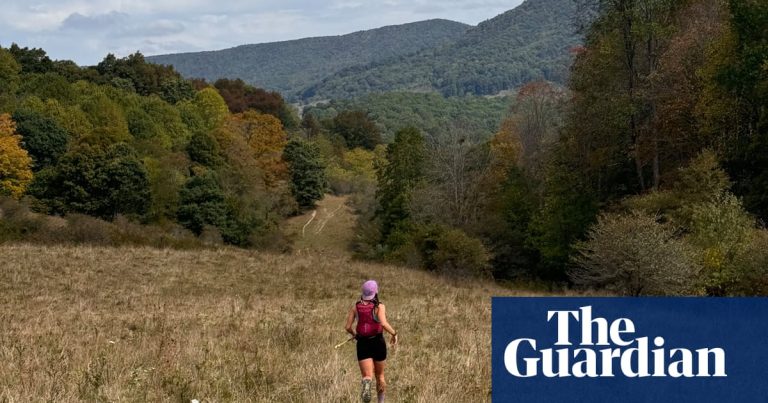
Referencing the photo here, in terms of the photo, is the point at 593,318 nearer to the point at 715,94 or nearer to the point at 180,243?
the point at 715,94

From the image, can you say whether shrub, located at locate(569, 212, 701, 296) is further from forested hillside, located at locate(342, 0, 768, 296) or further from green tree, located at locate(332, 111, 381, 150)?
green tree, located at locate(332, 111, 381, 150)

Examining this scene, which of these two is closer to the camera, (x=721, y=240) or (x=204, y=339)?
(x=204, y=339)

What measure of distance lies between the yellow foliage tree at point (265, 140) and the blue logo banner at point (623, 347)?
243 ft

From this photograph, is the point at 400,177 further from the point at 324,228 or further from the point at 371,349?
the point at 371,349

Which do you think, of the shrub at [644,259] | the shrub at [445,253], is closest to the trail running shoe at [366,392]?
the shrub at [644,259]

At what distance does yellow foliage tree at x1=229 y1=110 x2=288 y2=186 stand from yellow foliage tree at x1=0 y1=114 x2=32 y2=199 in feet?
84.1

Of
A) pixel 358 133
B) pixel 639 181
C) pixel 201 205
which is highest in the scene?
pixel 358 133

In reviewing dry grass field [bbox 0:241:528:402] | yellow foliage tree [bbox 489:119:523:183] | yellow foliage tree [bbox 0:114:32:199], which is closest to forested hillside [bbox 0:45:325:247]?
yellow foliage tree [bbox 0:114:32:199]

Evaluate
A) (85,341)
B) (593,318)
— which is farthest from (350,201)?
(593,318)

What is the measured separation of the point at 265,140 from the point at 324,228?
22299 mm

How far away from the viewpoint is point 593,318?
655cm

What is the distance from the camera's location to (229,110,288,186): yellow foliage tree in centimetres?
8100

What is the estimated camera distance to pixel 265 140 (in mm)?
89875

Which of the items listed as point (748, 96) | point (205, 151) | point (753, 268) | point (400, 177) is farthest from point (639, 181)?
point (205, 151)
